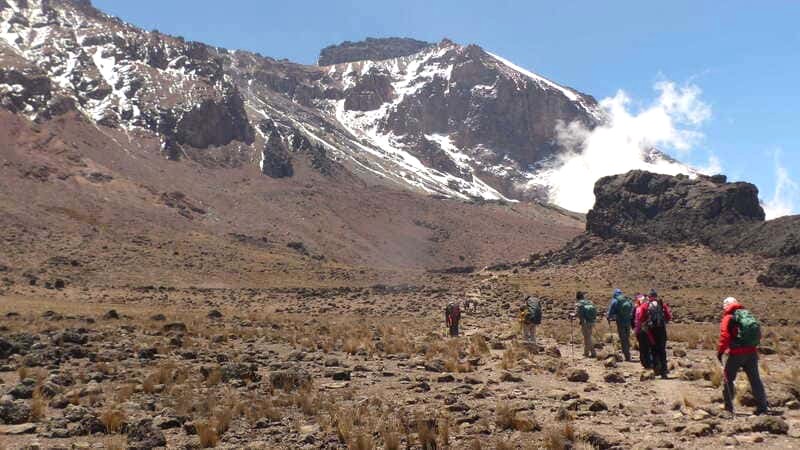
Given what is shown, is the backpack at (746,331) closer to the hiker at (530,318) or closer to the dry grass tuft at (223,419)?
the dry grass tuft at (223,419)

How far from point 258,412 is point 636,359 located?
11669 mm

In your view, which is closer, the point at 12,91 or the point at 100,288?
the point at 100,288

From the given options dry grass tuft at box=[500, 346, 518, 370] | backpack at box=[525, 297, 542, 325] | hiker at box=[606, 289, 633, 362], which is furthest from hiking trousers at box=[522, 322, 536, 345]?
hiker at box=[606, 289, 633, 362]

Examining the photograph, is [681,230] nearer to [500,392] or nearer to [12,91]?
[500,392]

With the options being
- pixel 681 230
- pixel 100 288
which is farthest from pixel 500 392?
pixel 681 230

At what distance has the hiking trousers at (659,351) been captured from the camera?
1590 centimetres

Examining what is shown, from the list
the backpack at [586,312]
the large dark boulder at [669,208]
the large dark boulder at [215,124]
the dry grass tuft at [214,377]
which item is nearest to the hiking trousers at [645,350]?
the backpack at [586,312]

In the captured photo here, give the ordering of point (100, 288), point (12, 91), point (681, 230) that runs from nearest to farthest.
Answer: point (100, 288) → point (681, 230) → point (12, 91)

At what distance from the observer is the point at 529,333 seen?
2350 cm

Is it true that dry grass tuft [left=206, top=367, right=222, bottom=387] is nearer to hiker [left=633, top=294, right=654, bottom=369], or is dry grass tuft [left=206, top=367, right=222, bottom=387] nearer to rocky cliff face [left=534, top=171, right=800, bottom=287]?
hiker [left=633, top=294, right=654, bottom=369]

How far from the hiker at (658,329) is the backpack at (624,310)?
8.06ft

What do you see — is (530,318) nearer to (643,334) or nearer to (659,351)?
(643,334)

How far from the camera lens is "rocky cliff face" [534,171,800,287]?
63922mm

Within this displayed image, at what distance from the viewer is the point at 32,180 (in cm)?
9525
